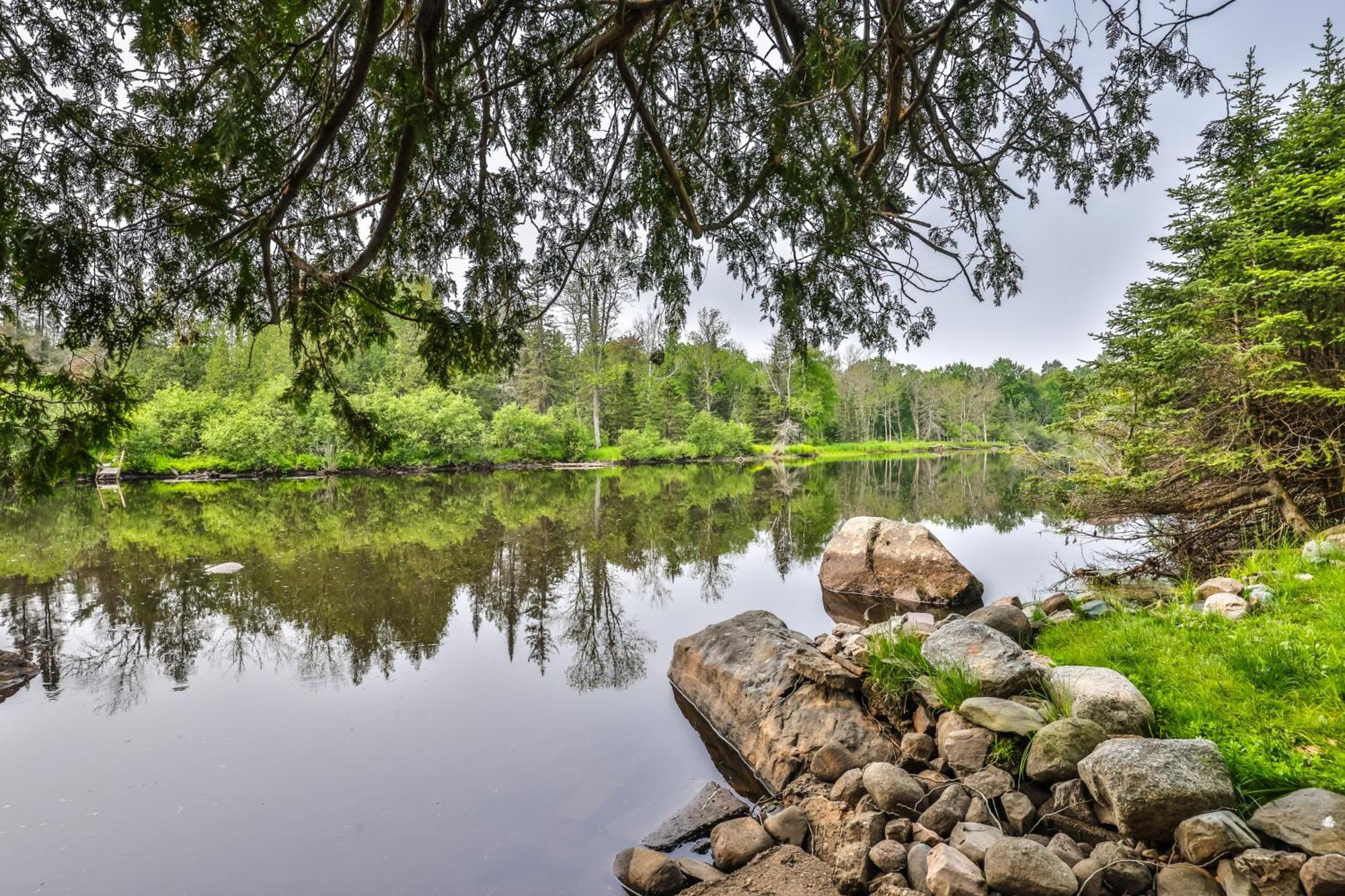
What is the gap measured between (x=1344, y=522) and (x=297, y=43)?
8693 mm

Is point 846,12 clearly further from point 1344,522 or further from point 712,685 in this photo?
point 1344,522

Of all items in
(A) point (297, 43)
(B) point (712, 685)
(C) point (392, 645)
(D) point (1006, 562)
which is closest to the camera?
(A) point (297, 43)

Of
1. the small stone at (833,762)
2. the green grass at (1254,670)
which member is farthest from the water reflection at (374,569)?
the green grass at (1254,670)

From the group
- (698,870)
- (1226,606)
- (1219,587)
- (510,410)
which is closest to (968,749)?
(698,870)

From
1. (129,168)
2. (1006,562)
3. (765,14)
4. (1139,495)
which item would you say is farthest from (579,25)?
(1006,562)

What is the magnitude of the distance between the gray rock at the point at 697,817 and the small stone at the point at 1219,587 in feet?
13.1

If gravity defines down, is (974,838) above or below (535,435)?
below

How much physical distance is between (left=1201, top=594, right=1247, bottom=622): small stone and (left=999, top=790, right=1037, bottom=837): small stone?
94.0 inches

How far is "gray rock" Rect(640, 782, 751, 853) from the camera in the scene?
3.21 m

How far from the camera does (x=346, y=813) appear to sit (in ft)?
11.4

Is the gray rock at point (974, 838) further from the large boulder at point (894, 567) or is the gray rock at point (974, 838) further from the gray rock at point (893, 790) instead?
the large boulder at point (894, 567)

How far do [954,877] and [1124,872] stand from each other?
635 millimetres

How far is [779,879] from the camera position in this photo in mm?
2725

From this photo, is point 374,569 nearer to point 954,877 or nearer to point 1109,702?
point 954,877
